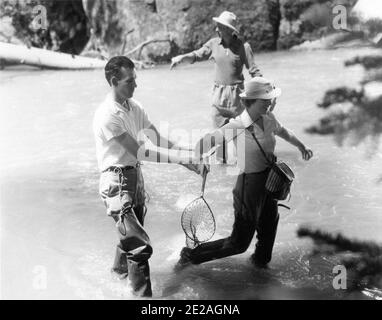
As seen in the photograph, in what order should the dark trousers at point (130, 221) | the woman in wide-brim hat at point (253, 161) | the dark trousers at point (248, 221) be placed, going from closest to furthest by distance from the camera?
the dark trousers at point (130, 221) < the woman in wide-brim hat at point (253, 161) < the dark trousers at point (248, 221)

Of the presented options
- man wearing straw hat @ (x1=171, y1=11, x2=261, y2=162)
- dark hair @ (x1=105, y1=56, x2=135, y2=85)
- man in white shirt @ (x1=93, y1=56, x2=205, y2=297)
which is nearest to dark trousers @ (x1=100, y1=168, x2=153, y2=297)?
man in white shirt @ (x1=93, y1=56, x2=205, y2=297)

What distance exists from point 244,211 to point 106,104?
131 centimetres

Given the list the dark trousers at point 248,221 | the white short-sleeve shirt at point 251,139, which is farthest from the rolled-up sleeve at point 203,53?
the dark trousers at point 248,221

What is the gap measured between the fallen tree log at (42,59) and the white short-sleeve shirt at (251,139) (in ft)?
37.7

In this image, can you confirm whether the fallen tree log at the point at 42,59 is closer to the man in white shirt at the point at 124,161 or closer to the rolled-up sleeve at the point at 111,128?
the man in white shirt at the point at 124,161

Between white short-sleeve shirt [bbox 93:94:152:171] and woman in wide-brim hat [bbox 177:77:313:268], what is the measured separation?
51 centimetres

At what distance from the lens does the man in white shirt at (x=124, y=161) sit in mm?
4141

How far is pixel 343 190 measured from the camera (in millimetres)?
6848

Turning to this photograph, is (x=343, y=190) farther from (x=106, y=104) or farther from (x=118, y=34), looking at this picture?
(x=118, y=34)

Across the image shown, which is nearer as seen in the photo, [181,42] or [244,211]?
[244,211]

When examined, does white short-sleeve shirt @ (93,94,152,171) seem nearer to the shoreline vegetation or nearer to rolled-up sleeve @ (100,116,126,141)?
rolled-up sleeve @ (100,116,126,141)

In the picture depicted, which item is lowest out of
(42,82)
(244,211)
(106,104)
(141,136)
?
(42,82)
